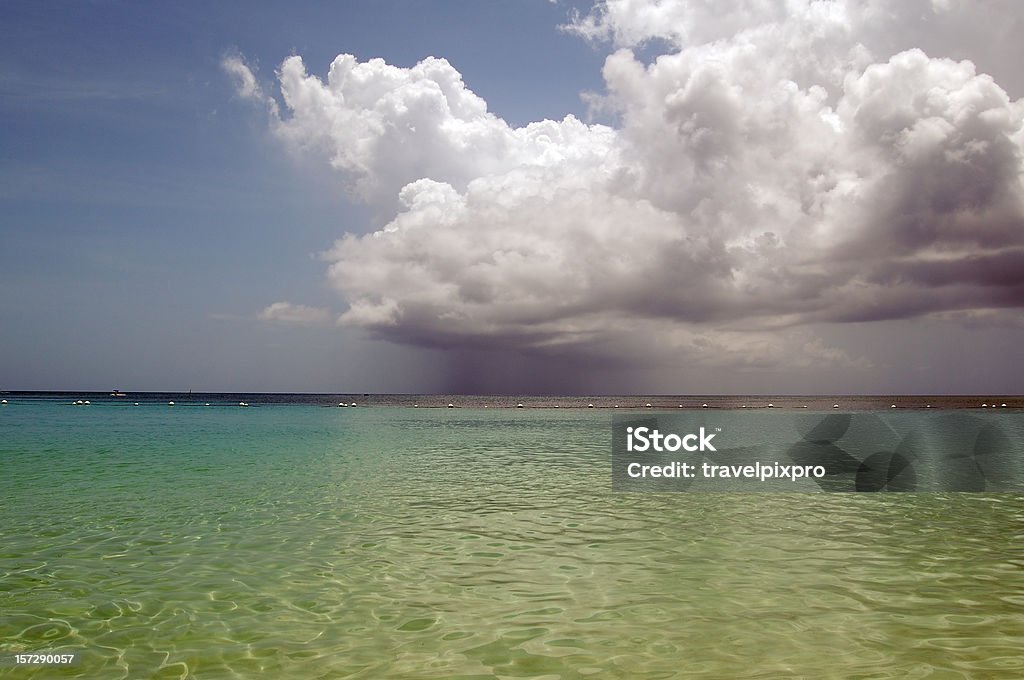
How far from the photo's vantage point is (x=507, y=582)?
10.3 meters

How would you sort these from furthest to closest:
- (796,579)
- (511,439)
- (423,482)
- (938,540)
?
(511,439) → (423,482) → (938,540) → (796,579)

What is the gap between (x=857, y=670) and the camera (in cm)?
700

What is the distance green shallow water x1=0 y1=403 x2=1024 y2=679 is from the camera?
739 centimetres

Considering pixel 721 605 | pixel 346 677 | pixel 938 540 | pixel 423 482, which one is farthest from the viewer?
pixel 423 482

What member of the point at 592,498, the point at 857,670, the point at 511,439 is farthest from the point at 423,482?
the point at 511,439

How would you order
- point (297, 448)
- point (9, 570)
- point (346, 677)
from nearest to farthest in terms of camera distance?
point (346, 677) < point (9, 570) < point (297, 448)

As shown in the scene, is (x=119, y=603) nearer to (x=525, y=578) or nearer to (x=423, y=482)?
(x=525, y=578)

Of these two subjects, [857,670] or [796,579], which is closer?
[857,670]

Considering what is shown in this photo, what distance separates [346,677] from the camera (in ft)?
22.7

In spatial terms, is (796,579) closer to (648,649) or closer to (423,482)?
(648,649)

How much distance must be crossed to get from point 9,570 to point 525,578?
8795 mm

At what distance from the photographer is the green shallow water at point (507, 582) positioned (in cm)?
739

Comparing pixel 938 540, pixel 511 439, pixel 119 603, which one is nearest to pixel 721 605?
pixel 938 540

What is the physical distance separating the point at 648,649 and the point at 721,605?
1984 mm
